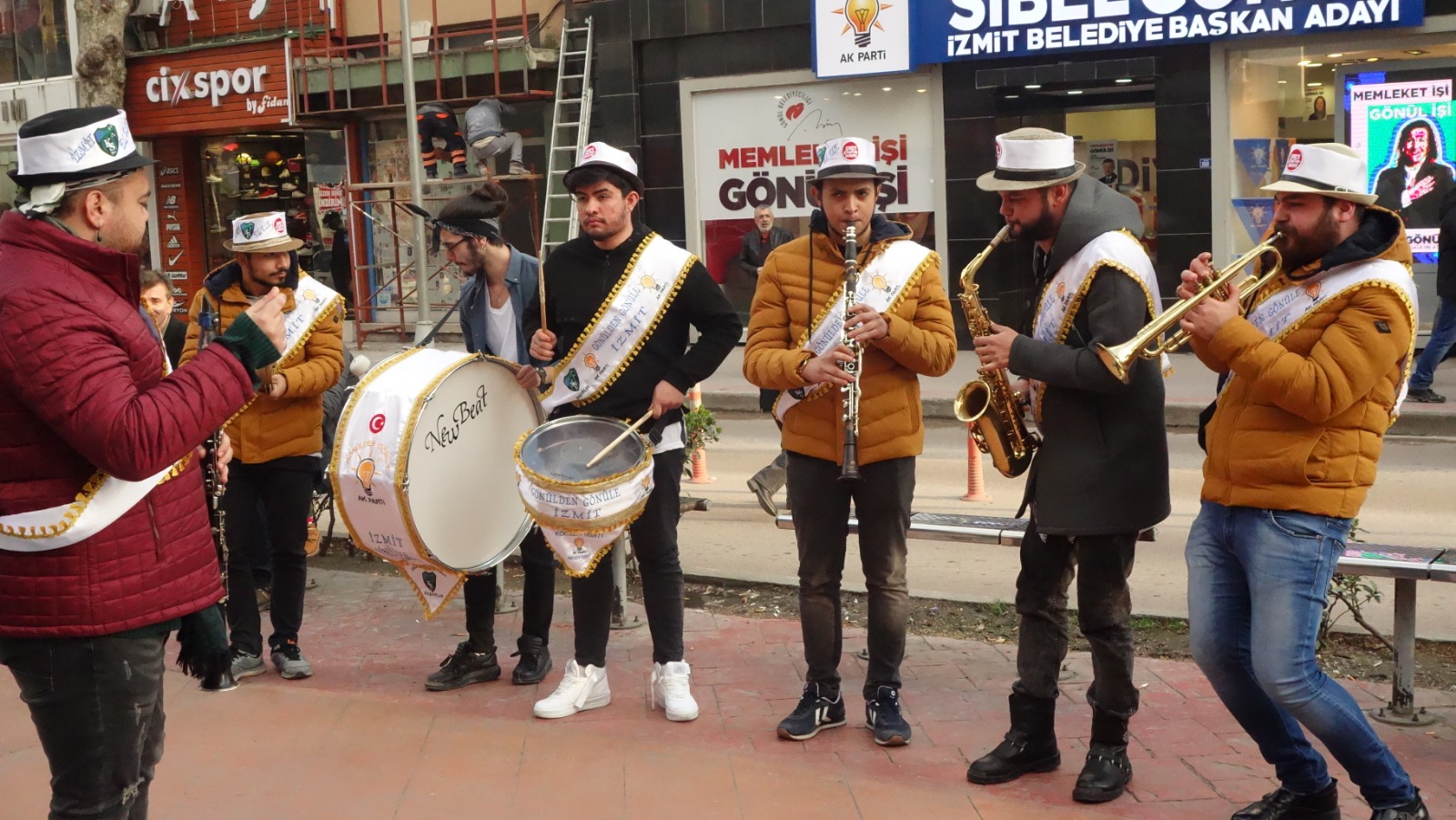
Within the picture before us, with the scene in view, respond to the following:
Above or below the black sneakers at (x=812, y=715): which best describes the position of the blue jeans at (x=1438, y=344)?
above

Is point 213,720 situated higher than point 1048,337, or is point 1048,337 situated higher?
point 1048,337

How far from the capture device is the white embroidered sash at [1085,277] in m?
4.45

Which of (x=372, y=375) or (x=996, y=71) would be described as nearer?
(x=372, y=375)

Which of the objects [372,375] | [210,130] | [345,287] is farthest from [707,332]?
[210,130]

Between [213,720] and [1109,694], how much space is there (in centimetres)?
332

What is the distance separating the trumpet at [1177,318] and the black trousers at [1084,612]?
0.62m

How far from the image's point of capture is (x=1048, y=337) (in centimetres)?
464

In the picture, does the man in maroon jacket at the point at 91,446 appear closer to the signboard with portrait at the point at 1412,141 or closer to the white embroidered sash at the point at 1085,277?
the white embroidered sash at the point at 1085,277

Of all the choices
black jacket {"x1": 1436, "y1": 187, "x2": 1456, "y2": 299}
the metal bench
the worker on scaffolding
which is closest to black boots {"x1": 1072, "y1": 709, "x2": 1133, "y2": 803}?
the metal bench

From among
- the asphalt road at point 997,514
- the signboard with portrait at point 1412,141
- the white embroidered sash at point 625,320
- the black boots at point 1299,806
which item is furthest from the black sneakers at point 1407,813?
the signboard with portrait at point 1412,141

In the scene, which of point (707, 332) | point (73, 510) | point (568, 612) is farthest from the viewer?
point (568, 612)

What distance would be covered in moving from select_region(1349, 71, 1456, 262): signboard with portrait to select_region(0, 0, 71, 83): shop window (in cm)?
2083

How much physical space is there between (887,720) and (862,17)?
13300 millimetres

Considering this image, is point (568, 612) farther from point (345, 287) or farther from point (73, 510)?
point (345, 287)
